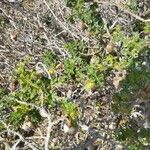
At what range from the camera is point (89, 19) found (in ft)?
12.5

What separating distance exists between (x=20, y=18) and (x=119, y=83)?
132 centimetres

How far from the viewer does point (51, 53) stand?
3.77 meters

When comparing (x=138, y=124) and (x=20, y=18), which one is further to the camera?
(x=20, y=18)

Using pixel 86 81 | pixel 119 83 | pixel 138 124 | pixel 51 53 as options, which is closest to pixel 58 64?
pixel 51 53

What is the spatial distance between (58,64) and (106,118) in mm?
621

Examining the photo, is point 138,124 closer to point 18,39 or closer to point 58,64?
point 58,64

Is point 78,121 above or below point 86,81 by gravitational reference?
below

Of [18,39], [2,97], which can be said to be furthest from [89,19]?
[2,97]

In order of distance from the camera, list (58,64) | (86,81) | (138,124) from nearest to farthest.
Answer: (138,124)
(86,81)
(58,64)

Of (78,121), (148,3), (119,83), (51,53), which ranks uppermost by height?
(148,3)

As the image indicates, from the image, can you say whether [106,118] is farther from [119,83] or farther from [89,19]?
[89,19]

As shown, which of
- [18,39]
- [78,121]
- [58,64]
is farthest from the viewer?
[18,39]

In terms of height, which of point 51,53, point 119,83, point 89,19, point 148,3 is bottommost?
point 119,83

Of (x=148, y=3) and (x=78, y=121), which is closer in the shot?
(x=78, y=121)
